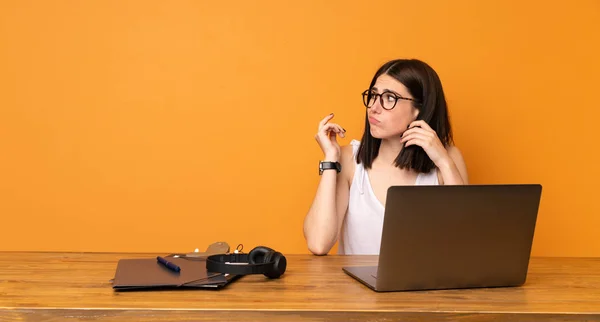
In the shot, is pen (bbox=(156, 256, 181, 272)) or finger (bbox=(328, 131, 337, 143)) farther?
finger (bbox=(328, 131, 337, 143))

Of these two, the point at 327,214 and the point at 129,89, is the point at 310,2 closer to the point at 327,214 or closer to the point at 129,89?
the point at 129,89

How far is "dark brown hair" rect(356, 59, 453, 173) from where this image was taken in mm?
2719

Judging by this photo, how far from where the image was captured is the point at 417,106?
276cm

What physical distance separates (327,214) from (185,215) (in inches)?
36.2

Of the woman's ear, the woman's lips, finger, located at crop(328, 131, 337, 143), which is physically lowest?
finger, located at crop(328, 131, 337, 143)

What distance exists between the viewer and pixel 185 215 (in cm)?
331

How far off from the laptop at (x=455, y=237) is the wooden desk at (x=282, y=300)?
34mm

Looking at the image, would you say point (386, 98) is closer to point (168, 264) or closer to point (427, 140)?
point (427, 140)

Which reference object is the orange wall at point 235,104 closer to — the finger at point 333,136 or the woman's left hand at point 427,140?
the finger at point 333,136

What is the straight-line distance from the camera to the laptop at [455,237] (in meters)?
1.58

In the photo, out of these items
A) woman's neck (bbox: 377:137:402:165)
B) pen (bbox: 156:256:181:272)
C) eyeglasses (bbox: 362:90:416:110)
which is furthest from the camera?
woman's neck (bbox: 377:137:402:165)

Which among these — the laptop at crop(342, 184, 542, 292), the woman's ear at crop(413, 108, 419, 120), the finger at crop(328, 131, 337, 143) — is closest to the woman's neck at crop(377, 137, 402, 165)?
the woman's ear at crop(413, 108, 419, 120)

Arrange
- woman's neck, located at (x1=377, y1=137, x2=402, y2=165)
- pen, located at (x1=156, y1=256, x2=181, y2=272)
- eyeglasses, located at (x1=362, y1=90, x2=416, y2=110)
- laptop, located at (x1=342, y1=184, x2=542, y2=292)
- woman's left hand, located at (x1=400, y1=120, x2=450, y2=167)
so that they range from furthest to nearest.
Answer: woman's neck, located at (x1=377, y1=137, x2=402, y2=165)
eyeglasses, located at (x1=362, y1=90, x2=416, y2=110)
woman's left hand, located at (x1=400, y1=120, x2=450, y2=167)
pen, located at (x1=156, y1=256, x2=181, y2=272)
laptop, located at (x1=342, y1=184, x2=542, y2=292)

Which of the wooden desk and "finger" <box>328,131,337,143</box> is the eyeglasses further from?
the wooden desk
